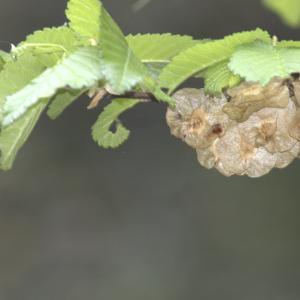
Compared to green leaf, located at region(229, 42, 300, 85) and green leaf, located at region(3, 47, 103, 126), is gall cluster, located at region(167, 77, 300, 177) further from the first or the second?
green leaf, located at region(3, 47, 103, 126)

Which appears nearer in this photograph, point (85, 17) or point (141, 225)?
point (85, 17)

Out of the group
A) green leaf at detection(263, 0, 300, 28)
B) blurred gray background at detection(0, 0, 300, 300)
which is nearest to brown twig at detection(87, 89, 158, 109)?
green leaf at detection(263, 0, 300, 28)

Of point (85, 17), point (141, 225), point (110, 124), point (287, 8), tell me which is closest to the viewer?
point (287, 8)

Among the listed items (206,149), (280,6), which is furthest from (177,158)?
(280,6)

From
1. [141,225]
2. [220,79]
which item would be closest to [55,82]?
[220,79]

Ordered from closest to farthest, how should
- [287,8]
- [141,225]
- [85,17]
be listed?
[287,8], [85,17], [141,225]

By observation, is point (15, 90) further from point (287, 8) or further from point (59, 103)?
point (287, 8)

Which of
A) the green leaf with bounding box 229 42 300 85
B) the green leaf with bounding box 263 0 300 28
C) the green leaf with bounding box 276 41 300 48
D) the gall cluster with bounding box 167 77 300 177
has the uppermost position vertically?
the green leaf with bounding box 263 0 300 28
